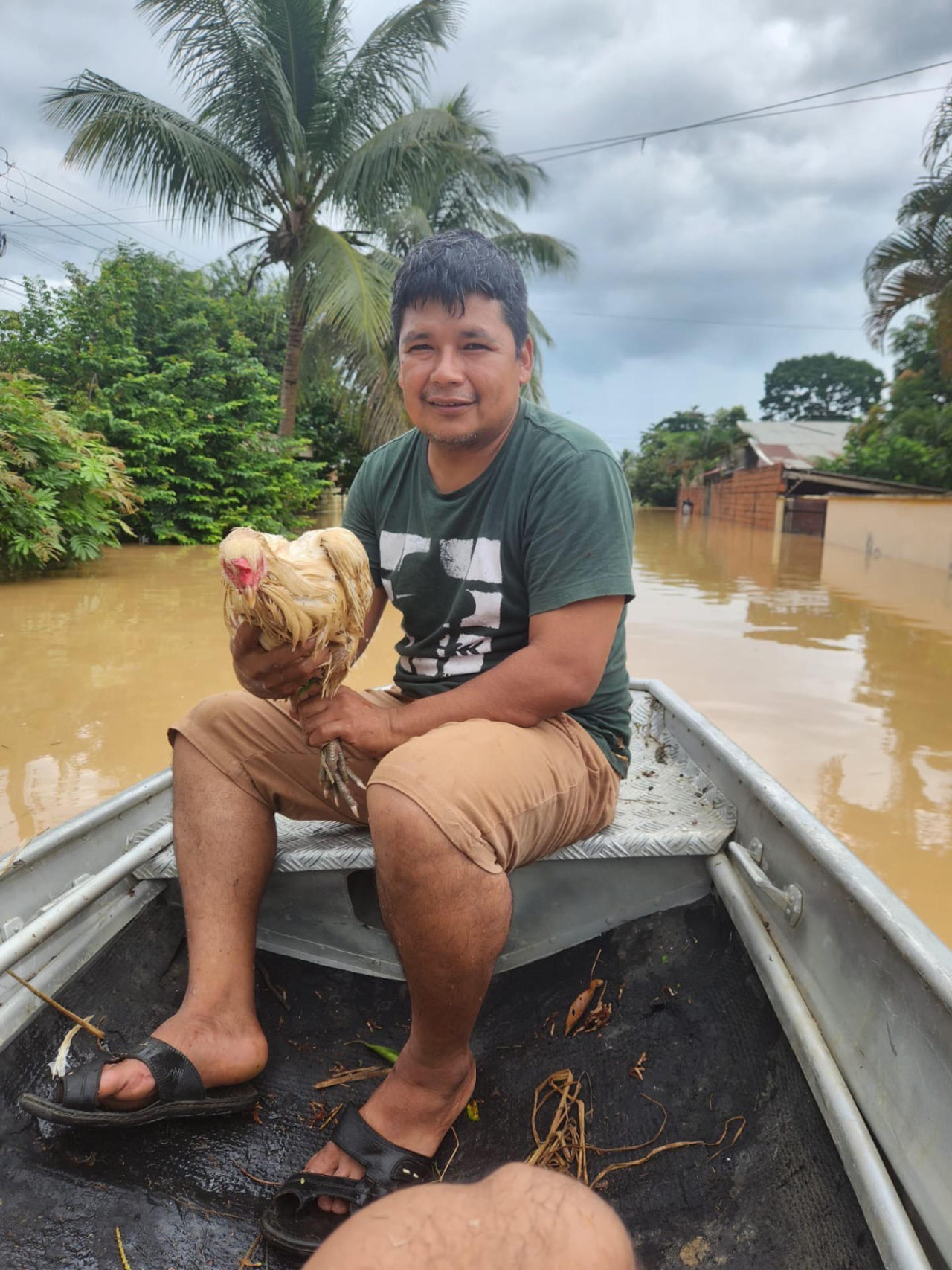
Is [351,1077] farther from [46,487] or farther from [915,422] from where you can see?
[915,422]

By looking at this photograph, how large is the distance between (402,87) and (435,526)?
1427 centimetres

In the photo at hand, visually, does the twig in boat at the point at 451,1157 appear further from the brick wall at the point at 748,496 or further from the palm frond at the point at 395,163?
the brick wall at the point at 748,496

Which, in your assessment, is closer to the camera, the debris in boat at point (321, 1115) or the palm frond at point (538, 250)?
the debris in boat at point (321, 1115)

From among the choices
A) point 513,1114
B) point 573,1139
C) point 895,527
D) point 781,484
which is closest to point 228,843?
point 513,1114

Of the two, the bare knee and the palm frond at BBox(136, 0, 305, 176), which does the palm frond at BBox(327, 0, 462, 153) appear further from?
the bare knee

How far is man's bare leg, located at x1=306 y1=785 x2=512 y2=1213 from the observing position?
1405 mm

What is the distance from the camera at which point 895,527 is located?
15.5m

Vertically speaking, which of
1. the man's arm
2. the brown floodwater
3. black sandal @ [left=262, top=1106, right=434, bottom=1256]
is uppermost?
the man's arm

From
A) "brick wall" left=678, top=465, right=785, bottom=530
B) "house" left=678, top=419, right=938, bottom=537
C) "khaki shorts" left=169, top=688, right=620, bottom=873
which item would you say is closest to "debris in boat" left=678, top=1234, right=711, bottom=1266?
"khaki shorts" left=169, top=688, right=620, bottom=873

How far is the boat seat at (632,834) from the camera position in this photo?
1.82 m

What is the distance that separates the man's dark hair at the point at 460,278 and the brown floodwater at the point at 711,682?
2.12m

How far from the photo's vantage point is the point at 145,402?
42.6 ft

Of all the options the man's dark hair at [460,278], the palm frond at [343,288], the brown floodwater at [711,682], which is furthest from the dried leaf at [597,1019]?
the palm frond at [343,288]

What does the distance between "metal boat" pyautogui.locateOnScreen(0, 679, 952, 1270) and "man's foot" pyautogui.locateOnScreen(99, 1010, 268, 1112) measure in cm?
11
